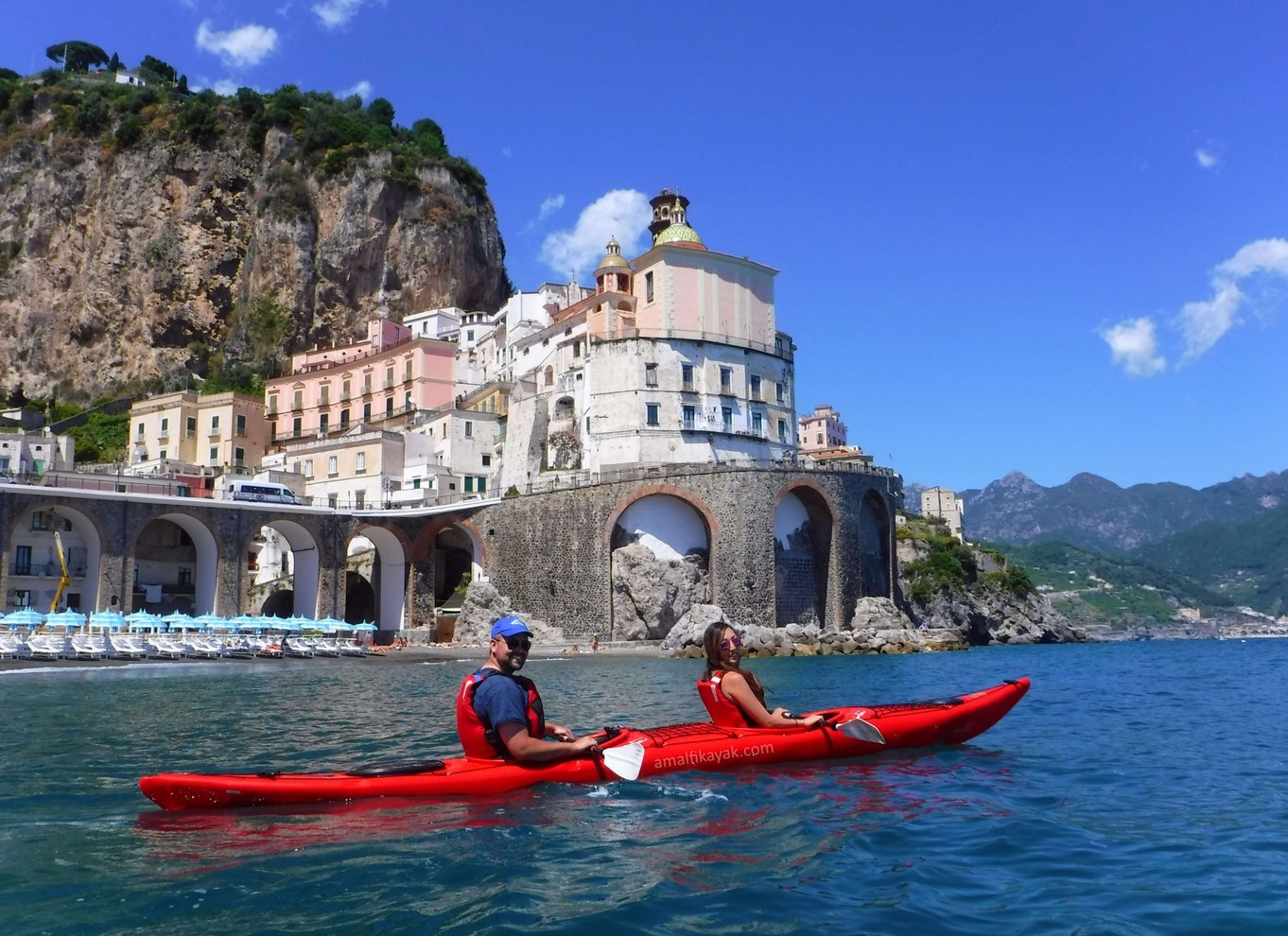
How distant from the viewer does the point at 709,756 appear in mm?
Answer: 11164

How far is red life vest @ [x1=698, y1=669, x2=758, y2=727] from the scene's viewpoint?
1170 cm

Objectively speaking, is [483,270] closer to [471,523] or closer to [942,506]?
[471,523]

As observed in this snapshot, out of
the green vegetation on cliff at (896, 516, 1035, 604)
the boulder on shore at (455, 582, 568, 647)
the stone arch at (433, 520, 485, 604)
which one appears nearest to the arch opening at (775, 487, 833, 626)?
the boulder on shore at (455, 582, 568, 647)

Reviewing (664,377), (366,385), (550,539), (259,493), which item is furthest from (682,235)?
(259,493)

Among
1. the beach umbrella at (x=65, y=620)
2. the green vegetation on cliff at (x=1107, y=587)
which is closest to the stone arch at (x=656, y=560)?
the beach umbrella at (x=65, y=620)

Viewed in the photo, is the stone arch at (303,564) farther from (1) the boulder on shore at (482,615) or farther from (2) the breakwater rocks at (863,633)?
(2) the breakwater rocks at (863,633)

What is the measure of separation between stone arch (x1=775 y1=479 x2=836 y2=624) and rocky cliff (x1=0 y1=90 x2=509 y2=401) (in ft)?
126

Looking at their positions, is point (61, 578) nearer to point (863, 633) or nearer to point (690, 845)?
point (863, 633)

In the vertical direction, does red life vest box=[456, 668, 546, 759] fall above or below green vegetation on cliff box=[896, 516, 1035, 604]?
below

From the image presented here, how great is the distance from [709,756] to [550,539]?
127 feet

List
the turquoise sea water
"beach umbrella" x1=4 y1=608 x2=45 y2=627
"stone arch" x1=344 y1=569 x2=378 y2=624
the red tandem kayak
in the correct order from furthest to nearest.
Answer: "stone arch" x1=344 y1=569 x2=378 y2=624
"beach umbrella" x1=4 y1=608 x2=45 y2=627
the red tandem kayak
the turquoise sea water

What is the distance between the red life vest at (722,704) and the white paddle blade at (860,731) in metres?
1.09

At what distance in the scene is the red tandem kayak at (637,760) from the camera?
9133 millimetres

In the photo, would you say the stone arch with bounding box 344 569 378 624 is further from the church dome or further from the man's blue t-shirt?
the man's blue t-shirt
